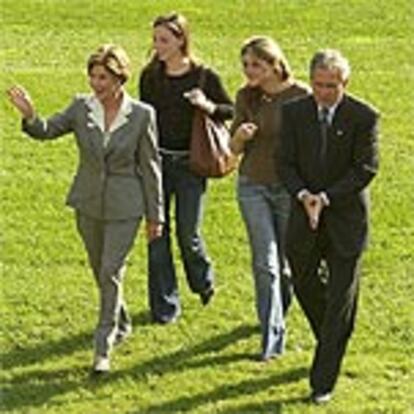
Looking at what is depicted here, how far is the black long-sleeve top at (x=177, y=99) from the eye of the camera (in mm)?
8016

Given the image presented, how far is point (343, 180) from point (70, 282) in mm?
2834

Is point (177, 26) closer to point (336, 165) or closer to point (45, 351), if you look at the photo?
point (336, 165)

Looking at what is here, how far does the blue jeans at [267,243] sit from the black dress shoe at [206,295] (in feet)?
2.92

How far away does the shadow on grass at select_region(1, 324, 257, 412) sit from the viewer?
7352 mm

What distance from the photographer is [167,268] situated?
834 cm

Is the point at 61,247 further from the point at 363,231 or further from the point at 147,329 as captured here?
the point at 363,231

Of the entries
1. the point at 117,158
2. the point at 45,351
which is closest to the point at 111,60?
the point at 117,158

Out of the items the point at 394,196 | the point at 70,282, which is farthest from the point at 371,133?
the point at 394,196

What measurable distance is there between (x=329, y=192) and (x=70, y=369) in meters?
1.97

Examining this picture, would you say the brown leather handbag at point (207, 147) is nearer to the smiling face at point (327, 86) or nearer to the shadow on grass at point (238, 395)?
the smiling face at point (327, 86)

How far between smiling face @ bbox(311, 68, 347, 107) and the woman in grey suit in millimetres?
1064

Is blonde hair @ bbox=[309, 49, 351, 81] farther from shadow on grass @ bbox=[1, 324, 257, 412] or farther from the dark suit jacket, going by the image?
shadow on grass @ bbox=[1, 324, 257, 412]

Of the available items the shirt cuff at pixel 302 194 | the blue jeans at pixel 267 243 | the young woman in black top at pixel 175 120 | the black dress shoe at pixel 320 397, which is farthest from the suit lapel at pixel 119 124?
the black dress shoe at pixel 320 397

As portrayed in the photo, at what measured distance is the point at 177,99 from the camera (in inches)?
316
